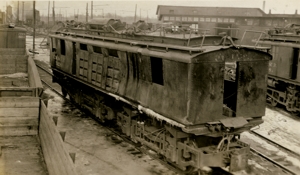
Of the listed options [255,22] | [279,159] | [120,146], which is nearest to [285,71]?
[279,159]

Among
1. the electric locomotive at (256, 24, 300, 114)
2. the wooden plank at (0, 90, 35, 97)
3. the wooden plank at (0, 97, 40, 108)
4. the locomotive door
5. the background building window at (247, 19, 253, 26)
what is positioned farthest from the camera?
the background building window at (247, 19, 253, 26)

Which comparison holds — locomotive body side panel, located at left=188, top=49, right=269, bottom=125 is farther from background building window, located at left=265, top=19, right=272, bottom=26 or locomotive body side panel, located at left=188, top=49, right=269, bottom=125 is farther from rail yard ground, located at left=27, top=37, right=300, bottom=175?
background building window, located at left=265, top=19, right=272, bottom=26

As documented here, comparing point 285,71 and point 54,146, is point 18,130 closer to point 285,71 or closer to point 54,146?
point 54,146

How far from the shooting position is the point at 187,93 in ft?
25.5

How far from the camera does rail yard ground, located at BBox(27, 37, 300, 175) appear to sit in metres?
9.13

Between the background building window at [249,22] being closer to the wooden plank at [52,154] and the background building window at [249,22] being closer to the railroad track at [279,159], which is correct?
the railroad track at [279,159]

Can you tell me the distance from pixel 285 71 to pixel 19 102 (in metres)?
11.8

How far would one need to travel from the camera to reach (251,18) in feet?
138

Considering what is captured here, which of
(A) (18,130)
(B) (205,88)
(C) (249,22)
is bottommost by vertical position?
(A) (18,130)

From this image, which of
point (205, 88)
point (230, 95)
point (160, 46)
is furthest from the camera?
point (230, 95)

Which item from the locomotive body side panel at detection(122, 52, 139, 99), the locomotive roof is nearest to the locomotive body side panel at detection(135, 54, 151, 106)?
the locomotive body side panel at detection(122, 52, 139, 99)

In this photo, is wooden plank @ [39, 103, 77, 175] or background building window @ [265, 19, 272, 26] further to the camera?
background building window @ [265, 19, 272, 26]

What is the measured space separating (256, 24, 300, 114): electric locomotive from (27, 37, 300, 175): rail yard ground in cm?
91

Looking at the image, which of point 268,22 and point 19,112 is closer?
point 19,112
